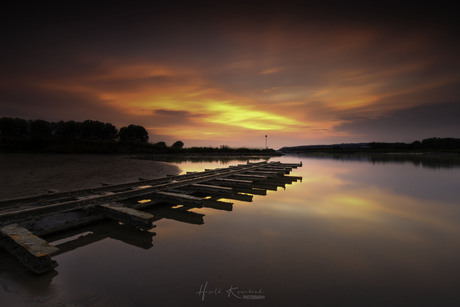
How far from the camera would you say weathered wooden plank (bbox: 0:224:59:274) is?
349 cm

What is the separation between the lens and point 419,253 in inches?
189

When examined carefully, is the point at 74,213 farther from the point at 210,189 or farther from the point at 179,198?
the point at 210,189

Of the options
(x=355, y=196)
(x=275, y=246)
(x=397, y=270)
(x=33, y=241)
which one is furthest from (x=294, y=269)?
(x=355, y=196)

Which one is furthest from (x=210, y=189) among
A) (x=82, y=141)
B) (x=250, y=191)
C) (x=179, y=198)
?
(x=82, y=141)

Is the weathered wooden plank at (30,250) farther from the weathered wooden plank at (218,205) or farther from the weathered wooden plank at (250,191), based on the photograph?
the weathered wooden plank at (250,191)

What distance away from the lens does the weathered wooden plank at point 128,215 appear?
513 centimetres

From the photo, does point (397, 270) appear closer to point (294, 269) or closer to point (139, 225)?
point (294, 269)

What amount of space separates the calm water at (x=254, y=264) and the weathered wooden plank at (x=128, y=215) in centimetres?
34

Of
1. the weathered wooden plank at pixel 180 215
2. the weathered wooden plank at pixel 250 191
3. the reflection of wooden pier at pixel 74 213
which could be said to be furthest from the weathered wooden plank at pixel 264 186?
the weathered wooden plank at pixel 180 215

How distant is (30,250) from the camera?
11.5 ft

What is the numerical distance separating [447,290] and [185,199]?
6298mm

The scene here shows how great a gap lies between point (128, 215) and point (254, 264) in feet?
10.7

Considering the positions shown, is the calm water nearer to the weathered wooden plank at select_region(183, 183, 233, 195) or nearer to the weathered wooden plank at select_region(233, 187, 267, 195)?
the weathered wooden plank at select_region(183, 183, 233, 195)

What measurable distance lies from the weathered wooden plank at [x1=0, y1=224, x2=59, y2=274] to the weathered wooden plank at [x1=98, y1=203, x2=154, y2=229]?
173cm
